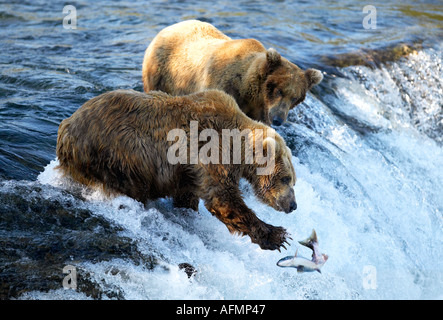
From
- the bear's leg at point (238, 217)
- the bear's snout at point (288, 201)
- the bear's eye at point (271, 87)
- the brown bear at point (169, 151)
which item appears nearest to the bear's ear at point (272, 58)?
the bear's eye at point (271, 87)

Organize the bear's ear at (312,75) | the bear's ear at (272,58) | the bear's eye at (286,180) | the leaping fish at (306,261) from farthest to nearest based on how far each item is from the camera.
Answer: the bear's ear at (312,75) → the bear's ear at (272,58) → the bear's eye at (286,180) → the leaping fish at (306,261)

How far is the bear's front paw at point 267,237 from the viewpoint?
15.9 ft

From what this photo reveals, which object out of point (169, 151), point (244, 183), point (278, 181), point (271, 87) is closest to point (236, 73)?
point (271, 87)

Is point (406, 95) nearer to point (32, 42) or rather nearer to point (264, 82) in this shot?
point (264, 82)

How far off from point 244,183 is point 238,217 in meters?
0.52

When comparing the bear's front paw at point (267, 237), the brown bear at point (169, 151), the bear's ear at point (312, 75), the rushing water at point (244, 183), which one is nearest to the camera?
the rushing water at point (244, 183)

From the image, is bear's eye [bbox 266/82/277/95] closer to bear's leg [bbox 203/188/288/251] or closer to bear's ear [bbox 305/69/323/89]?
bear's ear [bbox 305/69/323/89]

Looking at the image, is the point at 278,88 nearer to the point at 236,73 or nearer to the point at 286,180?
the point at 236,73

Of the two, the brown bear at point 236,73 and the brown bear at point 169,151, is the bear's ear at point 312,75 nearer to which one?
the brown bear at point 236,73

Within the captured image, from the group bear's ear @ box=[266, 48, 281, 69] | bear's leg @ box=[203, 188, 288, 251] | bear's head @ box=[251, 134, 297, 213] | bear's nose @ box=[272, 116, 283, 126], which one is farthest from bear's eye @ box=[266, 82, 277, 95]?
bear's leg @ box=[203, 188, 288, 251]

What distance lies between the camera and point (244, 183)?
207 inches

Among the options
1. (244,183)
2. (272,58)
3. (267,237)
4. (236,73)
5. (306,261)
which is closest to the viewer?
(306,261)

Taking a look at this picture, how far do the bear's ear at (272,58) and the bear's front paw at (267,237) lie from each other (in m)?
2.26
